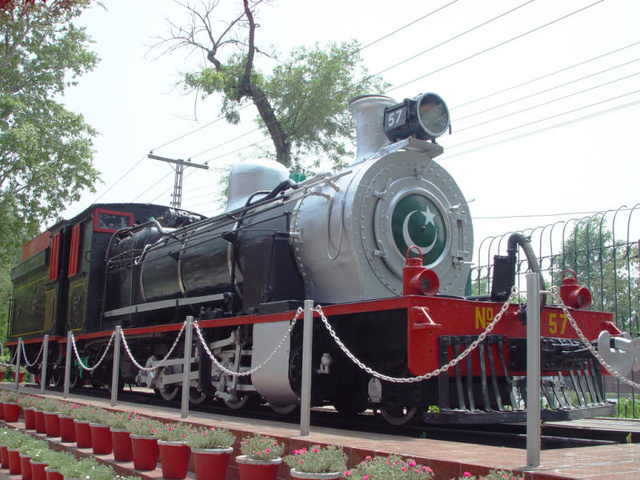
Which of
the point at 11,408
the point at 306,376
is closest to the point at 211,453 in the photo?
the point at 306,376

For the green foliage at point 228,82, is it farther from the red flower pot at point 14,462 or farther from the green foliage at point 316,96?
the red flower pot at point 14,462

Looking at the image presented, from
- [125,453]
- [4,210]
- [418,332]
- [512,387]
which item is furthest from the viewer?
[4,210]

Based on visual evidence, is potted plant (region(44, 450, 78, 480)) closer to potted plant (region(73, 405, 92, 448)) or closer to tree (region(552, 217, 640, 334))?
potted plant (region(73, 405, 92, 448))

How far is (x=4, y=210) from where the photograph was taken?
69.2 feet

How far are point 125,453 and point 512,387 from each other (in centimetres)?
357

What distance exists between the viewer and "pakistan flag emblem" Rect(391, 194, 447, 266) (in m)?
6.31

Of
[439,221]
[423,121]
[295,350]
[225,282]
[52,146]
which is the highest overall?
[52,146]

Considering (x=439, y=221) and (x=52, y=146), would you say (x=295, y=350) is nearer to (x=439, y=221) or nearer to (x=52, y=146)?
(x=439, y=221)

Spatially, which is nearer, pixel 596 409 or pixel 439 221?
pixel 596 409

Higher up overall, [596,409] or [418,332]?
[418,332]

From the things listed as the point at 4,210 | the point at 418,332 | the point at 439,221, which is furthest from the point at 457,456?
the point at 4,210

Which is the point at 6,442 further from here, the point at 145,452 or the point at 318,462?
the point at 318,462

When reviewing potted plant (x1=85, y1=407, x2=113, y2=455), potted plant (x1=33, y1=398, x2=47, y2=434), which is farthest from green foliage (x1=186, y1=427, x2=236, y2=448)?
potted plant (x1=33, y1=398, x2=47, y2=434)

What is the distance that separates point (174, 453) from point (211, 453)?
0.56 m
